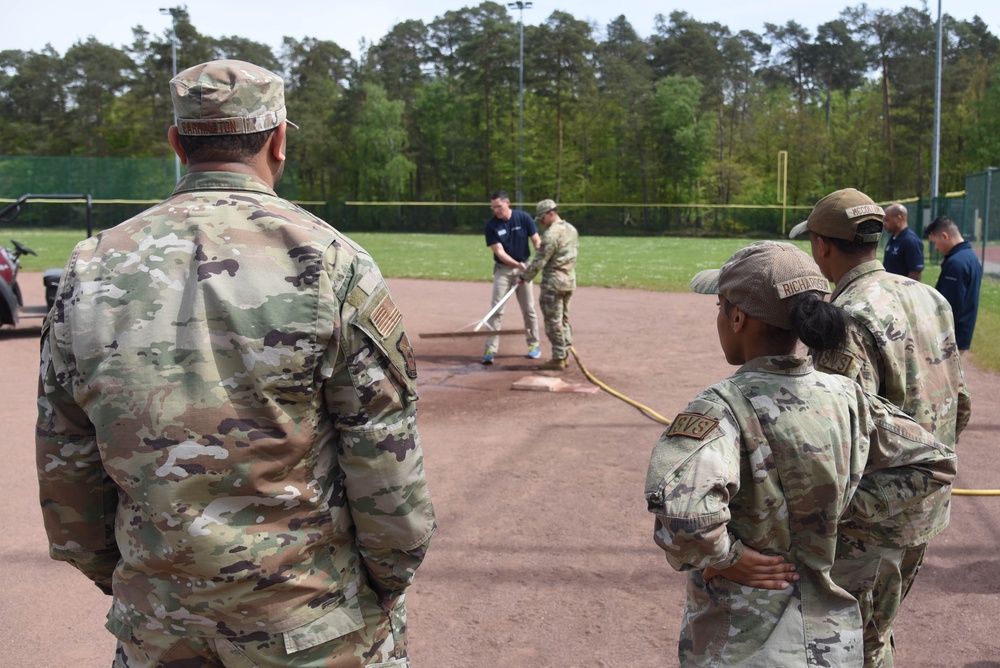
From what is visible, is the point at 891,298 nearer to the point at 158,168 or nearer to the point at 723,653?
the point at 723,653

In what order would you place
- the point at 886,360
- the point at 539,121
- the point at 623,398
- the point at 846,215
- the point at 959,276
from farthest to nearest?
1. the point at 539,121
2. the point at 623,398
3. the point at 959,276
4. the point at 846,215
5. the point at 886,360

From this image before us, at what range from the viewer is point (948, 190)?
68312mm

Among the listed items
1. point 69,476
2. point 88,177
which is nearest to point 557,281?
point 69,476

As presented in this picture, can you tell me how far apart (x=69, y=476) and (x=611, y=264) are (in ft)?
86.9

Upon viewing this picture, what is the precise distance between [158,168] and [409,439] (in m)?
60.0

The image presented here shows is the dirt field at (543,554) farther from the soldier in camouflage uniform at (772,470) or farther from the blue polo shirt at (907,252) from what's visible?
the soldier in camouflage uniform at (772,470)

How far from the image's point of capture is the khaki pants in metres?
11.5

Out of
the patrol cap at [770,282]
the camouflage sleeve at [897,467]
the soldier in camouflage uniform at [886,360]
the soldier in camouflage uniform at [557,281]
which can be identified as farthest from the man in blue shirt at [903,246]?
the patrol cap at [770,282]

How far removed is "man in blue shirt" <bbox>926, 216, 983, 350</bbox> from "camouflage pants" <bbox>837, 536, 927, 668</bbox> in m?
5.26

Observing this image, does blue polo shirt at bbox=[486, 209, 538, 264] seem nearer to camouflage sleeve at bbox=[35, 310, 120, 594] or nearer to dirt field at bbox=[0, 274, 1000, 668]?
dirt field at bbox=[0, 274, 1000, 668]

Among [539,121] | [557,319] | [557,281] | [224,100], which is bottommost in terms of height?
[557,319]

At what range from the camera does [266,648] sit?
214 centimetres

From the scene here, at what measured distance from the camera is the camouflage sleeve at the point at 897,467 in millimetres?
2527

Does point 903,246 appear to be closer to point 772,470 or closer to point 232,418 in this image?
point 772,470
